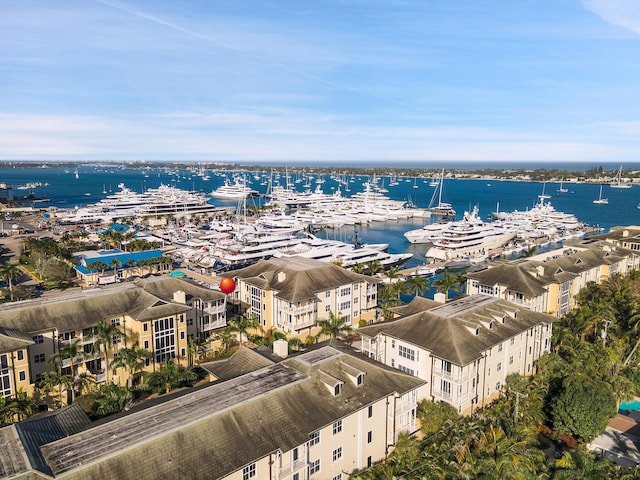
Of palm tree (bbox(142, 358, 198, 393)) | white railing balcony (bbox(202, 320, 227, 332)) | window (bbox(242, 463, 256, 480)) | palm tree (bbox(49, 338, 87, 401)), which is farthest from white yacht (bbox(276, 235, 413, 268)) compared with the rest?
window (bbox(242, 463, 256, 480))

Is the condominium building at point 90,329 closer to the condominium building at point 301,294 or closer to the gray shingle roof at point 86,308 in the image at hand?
the gray shingle roof at point 86,308

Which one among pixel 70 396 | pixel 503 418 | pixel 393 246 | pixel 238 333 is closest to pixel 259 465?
pixel 503 418

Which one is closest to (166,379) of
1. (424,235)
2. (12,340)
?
(12,340)

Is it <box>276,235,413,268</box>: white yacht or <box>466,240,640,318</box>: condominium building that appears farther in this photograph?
<box>276,235,413,268</box>: white yacht

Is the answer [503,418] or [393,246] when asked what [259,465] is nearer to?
[503,418]

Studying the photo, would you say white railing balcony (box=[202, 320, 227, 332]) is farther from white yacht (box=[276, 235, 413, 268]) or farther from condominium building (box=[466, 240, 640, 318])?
white yacht (box=[276, 235, 413, 268])

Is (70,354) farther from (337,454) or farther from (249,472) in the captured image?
(337,454)

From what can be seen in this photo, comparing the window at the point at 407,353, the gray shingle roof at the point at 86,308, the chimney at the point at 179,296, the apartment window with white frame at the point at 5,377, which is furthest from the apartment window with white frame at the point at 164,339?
the window at the point at 407,353
